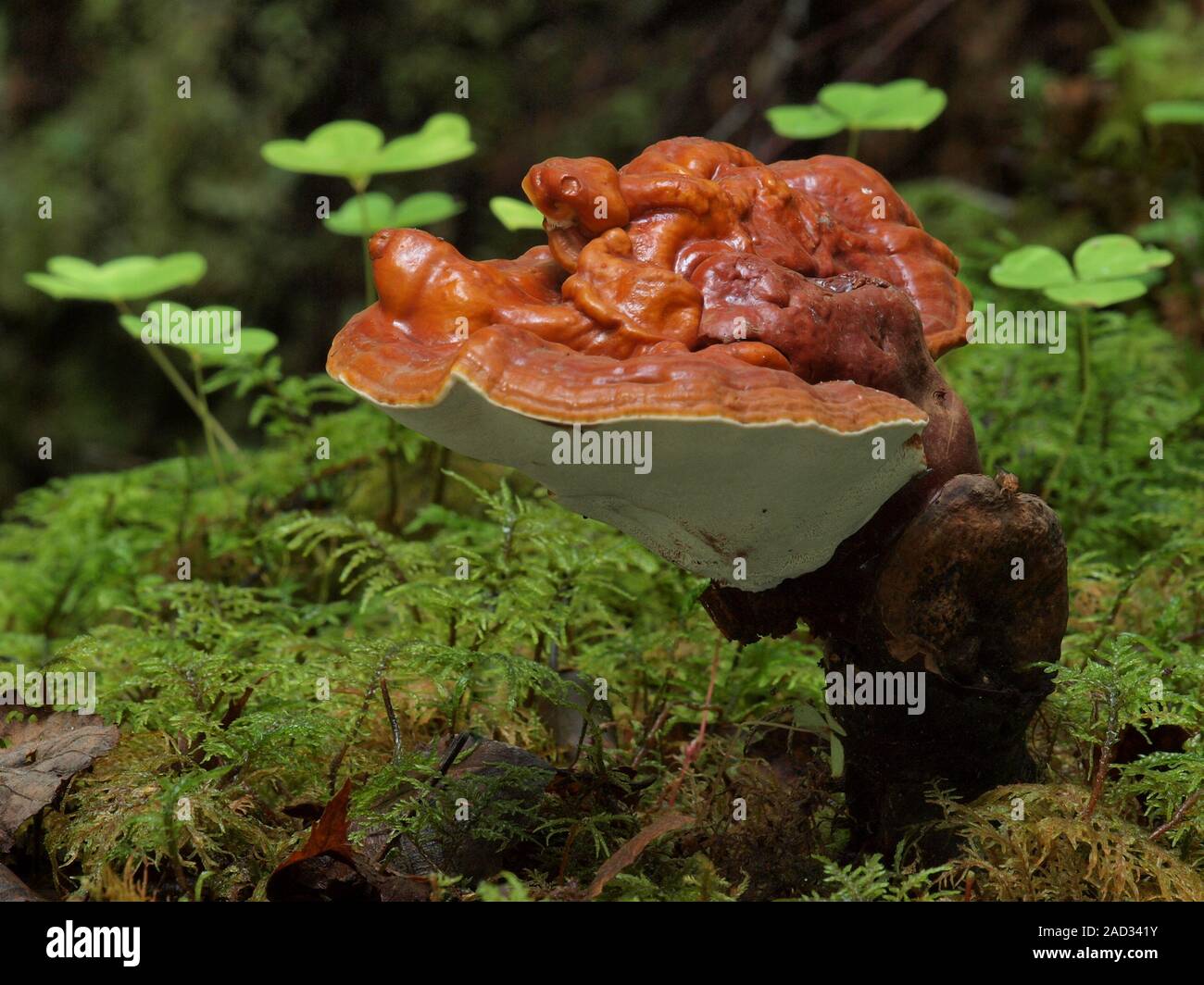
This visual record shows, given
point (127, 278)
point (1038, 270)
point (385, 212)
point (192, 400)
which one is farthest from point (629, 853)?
point (385, 212)

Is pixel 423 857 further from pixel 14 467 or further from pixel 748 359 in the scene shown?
pixel 14 467

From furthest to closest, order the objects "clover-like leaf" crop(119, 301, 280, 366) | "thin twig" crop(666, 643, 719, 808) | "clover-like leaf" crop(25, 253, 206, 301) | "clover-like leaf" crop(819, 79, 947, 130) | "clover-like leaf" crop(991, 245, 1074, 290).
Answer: "clover-like leaf" crop(819, 79, 947, 130) → "clover-like leaf" crop(25, 253, 206, 301) → "clover-like leaf" crop(119, 301, 280, 366) → "clover-like leaf" crop(991, 245, 1074, 290) → "thin twig" crop(666, 643, 719, 808)

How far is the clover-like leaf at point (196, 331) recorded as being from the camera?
3.57 m

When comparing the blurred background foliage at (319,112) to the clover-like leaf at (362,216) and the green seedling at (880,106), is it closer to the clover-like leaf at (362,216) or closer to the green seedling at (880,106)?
the green seedling at (880,106)

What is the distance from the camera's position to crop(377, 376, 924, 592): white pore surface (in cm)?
156

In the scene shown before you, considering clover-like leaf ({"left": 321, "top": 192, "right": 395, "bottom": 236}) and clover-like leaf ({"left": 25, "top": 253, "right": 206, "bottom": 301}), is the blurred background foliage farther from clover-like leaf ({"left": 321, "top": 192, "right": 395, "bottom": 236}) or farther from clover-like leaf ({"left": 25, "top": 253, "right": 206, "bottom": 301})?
clover-like leaf ({"left": 25, "top": 253, "right": 206, "bottom": 301})

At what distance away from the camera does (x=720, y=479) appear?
169 cm

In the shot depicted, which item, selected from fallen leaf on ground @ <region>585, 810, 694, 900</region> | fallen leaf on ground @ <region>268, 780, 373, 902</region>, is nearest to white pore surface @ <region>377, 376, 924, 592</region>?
fallen leaf on ground @ <region>585, 810, 694, 900</region>

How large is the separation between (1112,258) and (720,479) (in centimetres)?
234

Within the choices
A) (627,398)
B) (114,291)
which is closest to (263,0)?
(114,291)

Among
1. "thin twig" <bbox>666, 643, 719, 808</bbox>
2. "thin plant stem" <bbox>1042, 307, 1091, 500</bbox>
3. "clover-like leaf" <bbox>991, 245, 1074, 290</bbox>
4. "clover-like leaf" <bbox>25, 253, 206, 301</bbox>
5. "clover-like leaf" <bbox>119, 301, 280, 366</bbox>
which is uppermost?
"clover-like leaf" <bbox>25, 253, 206, 301</bbox>

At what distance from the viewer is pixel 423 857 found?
2100mm

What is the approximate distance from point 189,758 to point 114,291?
2221mm

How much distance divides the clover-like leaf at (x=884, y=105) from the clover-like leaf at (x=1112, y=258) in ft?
2.84
